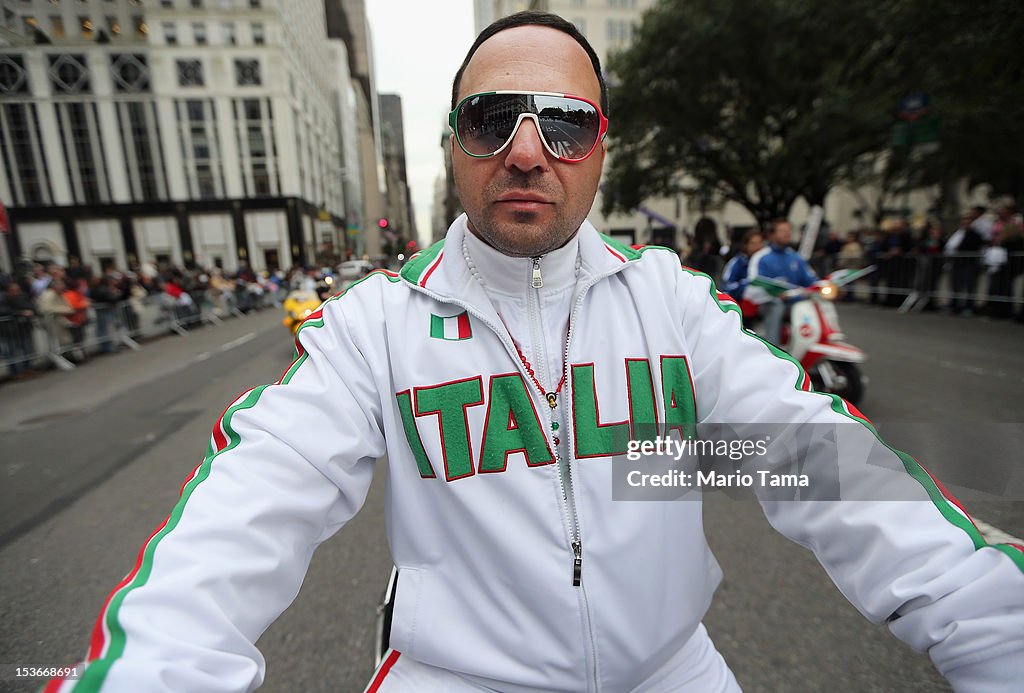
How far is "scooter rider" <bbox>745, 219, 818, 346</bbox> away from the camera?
233 inches

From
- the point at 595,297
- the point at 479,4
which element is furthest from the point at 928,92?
the point at 479,4

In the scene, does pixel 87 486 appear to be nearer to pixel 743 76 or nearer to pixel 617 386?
pixel 617 386

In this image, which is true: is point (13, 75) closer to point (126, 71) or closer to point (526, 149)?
point (126, 71)

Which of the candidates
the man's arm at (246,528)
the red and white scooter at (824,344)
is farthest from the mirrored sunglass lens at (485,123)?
the red and white scooter at (824,344)

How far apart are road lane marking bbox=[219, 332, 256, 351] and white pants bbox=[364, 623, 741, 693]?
1203 cm

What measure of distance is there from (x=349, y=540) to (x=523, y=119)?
287 cm

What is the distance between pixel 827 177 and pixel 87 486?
2413 centimetres

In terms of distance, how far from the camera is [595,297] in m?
1.40

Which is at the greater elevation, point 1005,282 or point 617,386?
point 617,386

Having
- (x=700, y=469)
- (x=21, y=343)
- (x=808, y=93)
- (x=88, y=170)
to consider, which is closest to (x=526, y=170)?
(x=700, y=469)

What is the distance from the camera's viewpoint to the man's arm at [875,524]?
0.86 m

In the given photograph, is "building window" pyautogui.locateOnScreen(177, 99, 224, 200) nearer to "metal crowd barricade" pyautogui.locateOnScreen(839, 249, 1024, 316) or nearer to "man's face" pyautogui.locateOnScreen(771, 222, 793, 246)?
"metal crowd barricade" pyautogui.locateOnScreen(839, 249, 1024, 316)

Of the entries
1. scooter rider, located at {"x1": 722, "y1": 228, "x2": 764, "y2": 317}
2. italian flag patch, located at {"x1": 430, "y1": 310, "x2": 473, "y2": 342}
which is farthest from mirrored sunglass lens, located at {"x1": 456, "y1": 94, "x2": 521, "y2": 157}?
scooter rider, located at {"x1": 722, "y1": 228, "x2": 764, "y2": 317}

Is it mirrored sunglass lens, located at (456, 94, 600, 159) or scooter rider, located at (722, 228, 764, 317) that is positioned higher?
mirrored sunglass lens, located at (456, 94, 600, 159)
